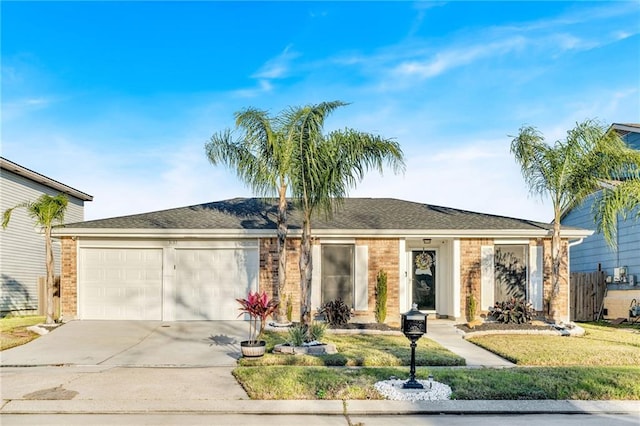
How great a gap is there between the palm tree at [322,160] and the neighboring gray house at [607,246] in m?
9.16

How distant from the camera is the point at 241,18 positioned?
13.3 metres

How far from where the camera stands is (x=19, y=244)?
20.1 metres

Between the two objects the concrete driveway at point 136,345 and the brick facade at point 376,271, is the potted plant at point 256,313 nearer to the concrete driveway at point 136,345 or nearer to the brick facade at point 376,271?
the concrete driveway at point 136,345

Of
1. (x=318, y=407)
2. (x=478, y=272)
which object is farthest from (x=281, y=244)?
(x=318, y=407)

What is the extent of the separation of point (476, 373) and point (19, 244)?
18.6m

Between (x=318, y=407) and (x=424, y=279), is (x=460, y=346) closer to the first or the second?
(x=424, y=279)

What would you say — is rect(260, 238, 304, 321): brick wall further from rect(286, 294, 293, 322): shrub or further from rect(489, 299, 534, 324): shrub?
rect(489, 299, 534, 324): shrub

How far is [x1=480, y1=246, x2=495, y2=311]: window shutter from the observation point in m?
14.4

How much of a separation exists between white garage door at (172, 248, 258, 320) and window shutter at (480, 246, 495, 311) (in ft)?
20.8

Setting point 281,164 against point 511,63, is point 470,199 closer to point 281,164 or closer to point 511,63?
point 511,63

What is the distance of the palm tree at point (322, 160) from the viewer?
1093 centimetres

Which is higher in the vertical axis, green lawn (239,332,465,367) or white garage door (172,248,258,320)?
white garage door (172,248,258,320)

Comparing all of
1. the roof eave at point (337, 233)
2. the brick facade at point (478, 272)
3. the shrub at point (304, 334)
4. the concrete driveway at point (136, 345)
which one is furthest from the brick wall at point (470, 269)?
the concrete driveway at point (136, 345)

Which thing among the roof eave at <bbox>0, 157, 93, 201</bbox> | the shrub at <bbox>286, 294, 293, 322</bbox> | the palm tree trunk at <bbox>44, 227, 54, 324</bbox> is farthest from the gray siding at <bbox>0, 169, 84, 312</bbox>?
the shrub at <bbox>286, 294, 293, 322</bbox>
